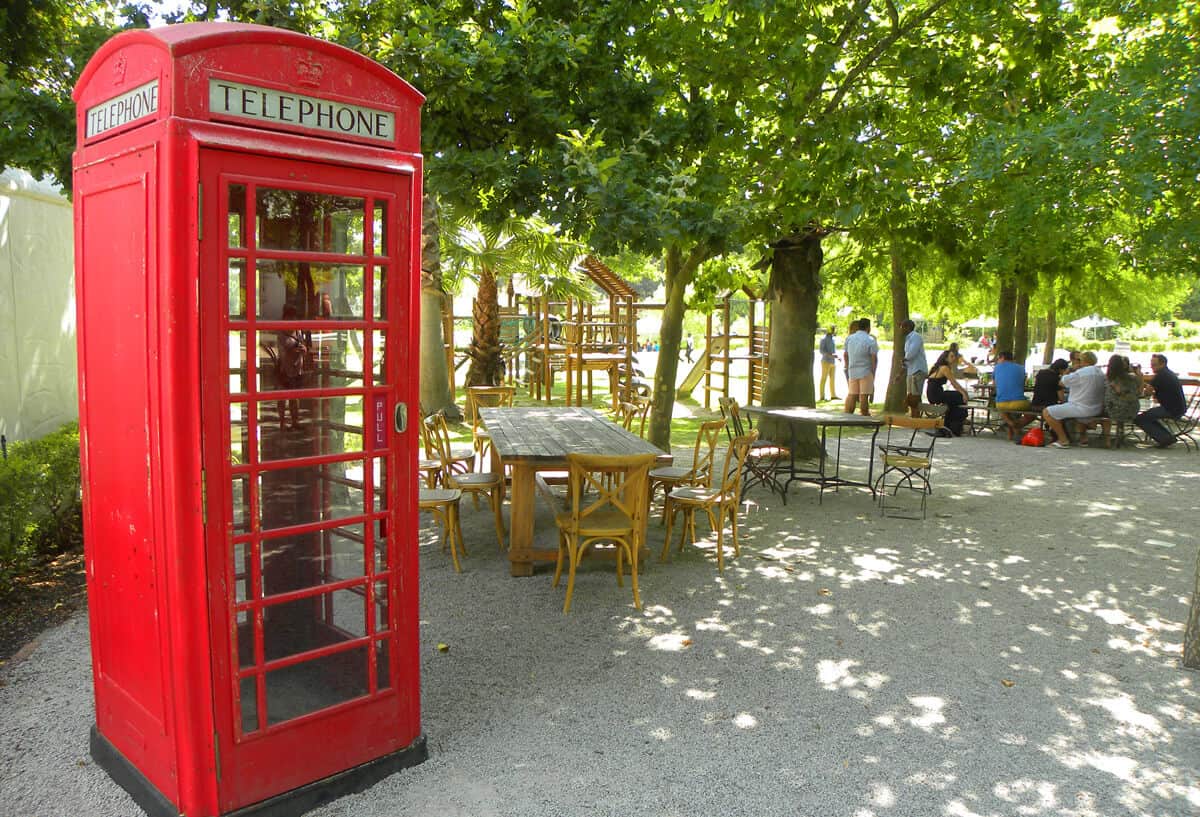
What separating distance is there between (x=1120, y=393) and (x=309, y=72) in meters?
14.5

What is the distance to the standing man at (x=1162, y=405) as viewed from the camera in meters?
14.6

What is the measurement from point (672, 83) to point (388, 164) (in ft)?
19.7

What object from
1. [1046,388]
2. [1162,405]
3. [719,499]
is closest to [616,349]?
[1046,388]

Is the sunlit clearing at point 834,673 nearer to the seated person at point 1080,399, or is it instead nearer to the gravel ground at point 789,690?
the gravel ground at point 789,690

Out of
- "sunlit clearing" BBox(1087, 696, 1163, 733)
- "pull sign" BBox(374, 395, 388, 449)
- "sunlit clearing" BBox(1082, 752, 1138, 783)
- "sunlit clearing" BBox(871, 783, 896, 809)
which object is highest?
"pull sign" BBox(374, 395, 388, 449)

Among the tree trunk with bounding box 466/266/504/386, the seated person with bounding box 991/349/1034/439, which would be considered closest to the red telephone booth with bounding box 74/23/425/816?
the seated person with bounding box 991/349/1034/439

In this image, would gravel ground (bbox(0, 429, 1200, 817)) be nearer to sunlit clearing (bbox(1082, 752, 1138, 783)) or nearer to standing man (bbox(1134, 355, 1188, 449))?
sunlit clearing (bbox(1082, 752, 1138, 783))

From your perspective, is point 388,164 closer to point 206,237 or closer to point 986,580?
point 206,237

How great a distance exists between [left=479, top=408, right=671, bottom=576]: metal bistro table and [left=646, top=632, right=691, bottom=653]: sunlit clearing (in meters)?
1.33

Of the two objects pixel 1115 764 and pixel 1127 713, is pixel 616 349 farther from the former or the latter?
pixel 1115 764

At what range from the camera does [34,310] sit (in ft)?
28.2

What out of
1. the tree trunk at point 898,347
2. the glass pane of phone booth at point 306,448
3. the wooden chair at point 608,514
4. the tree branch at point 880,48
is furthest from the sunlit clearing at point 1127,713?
the tree trunk at point 898,347

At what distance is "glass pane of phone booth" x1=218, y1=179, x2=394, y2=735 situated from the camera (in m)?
3.63

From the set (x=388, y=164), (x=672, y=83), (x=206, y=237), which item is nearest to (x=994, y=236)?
(x=672, y=83)
